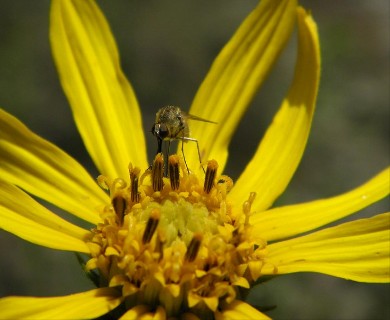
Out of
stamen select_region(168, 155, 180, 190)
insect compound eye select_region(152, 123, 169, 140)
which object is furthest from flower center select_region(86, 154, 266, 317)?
insect compound eye select_region(152, 123, 169, 140)

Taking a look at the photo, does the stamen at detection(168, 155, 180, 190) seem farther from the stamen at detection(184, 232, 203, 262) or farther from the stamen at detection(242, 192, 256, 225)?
the stamen at detection(184, 232, 203, 262)

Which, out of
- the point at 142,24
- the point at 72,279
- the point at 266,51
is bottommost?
the point at 72,279

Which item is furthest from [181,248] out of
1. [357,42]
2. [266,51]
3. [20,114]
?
[357,42]

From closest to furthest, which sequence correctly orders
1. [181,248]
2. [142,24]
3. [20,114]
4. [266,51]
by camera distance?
1. [181,248]
2. [266,51]
3. [20,114]
4. [142,24]

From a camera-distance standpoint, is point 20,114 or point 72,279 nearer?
point 72,279

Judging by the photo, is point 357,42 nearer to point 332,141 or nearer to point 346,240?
point 332,141
